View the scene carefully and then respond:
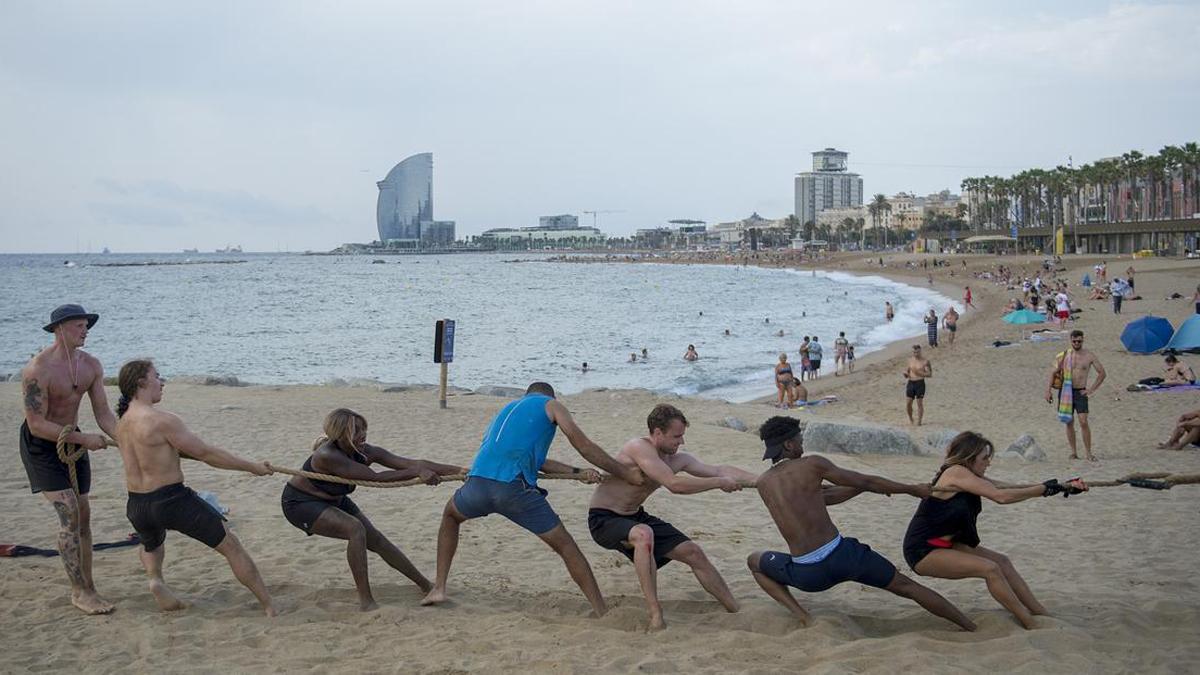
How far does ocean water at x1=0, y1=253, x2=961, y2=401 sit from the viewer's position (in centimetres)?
3409

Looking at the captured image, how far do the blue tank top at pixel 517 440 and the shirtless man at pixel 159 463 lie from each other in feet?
4.90

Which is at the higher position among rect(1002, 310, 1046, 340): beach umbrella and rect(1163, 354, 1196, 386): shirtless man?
rect(1002, 310, 1046, 340): beach umbrella

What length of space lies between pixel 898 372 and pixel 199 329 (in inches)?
1605

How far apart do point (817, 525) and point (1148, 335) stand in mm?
23000

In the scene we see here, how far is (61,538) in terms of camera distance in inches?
255

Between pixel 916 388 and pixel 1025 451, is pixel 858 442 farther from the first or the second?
pixel 916 388

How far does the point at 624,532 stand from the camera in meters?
6.30

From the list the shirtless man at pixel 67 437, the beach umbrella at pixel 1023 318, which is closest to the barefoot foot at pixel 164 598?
the shirtless man at pixel 67 437

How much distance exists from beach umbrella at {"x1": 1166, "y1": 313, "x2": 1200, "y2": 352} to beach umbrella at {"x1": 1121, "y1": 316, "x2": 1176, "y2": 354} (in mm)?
1922

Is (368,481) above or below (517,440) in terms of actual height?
below

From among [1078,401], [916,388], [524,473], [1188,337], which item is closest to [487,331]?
[1188,337]

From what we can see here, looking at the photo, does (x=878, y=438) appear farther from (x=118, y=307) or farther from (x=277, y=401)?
(x=118, y=307)

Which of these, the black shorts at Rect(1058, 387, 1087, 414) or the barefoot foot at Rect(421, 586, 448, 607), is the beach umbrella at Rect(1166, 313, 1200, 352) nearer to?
the black shorts at Rect(1058, 387, 1087, 414)

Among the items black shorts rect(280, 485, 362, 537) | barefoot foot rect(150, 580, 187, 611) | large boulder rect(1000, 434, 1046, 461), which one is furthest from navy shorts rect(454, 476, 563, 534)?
large boulder rect(1000, 434, 1046, 461)
